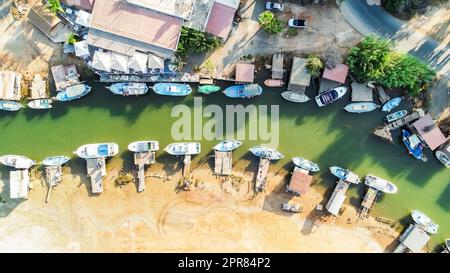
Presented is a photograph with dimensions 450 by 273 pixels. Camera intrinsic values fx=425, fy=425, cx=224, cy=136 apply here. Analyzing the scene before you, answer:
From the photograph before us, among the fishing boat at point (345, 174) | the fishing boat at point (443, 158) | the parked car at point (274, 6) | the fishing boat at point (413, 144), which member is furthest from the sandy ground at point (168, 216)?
the parked car at point (274, 6)

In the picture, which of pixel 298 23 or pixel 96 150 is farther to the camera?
pixel 96 150

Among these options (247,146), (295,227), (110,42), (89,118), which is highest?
(110,42)

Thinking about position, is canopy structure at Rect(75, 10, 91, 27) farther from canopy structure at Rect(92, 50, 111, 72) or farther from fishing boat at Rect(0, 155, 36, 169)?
fishing boat at Rect(0, 155, 36, 169)

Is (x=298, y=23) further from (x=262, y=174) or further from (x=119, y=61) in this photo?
(x=119, y=61)

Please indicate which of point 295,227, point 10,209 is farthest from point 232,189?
point 10,209

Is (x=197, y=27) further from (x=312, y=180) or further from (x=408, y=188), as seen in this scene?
(x=408, y=188)

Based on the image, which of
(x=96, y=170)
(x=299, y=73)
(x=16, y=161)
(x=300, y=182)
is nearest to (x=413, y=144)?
(x=300, y=182)

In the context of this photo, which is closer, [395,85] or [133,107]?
[395,85]
